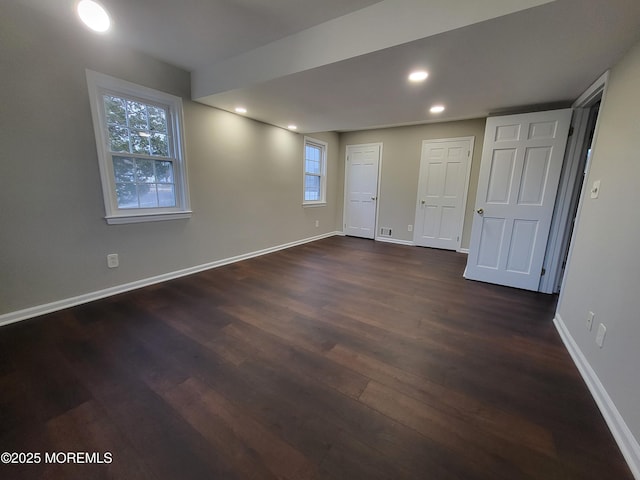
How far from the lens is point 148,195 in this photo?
2.86 m

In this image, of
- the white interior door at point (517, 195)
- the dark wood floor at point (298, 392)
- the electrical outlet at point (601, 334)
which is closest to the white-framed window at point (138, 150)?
the dark wood floor at point (298, 392)

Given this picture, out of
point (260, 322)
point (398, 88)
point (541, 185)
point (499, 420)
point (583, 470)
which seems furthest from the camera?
point (541, 185)

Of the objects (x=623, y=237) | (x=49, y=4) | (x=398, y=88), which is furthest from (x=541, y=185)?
(x=49, y=4)

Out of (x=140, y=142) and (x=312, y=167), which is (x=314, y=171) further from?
(x=140, y=142)

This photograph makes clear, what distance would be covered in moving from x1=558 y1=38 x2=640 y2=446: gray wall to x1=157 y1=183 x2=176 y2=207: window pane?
3959mm

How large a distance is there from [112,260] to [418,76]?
11.3ft

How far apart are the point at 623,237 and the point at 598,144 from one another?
1.02m

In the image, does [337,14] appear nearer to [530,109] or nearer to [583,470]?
[530,109]

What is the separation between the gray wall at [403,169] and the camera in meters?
4.64

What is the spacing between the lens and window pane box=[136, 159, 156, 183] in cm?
272

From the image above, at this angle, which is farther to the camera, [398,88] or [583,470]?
[398,88]

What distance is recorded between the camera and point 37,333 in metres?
1.95

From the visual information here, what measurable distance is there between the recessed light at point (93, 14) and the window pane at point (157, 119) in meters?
0.98

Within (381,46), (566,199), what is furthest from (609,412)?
(381,46)
